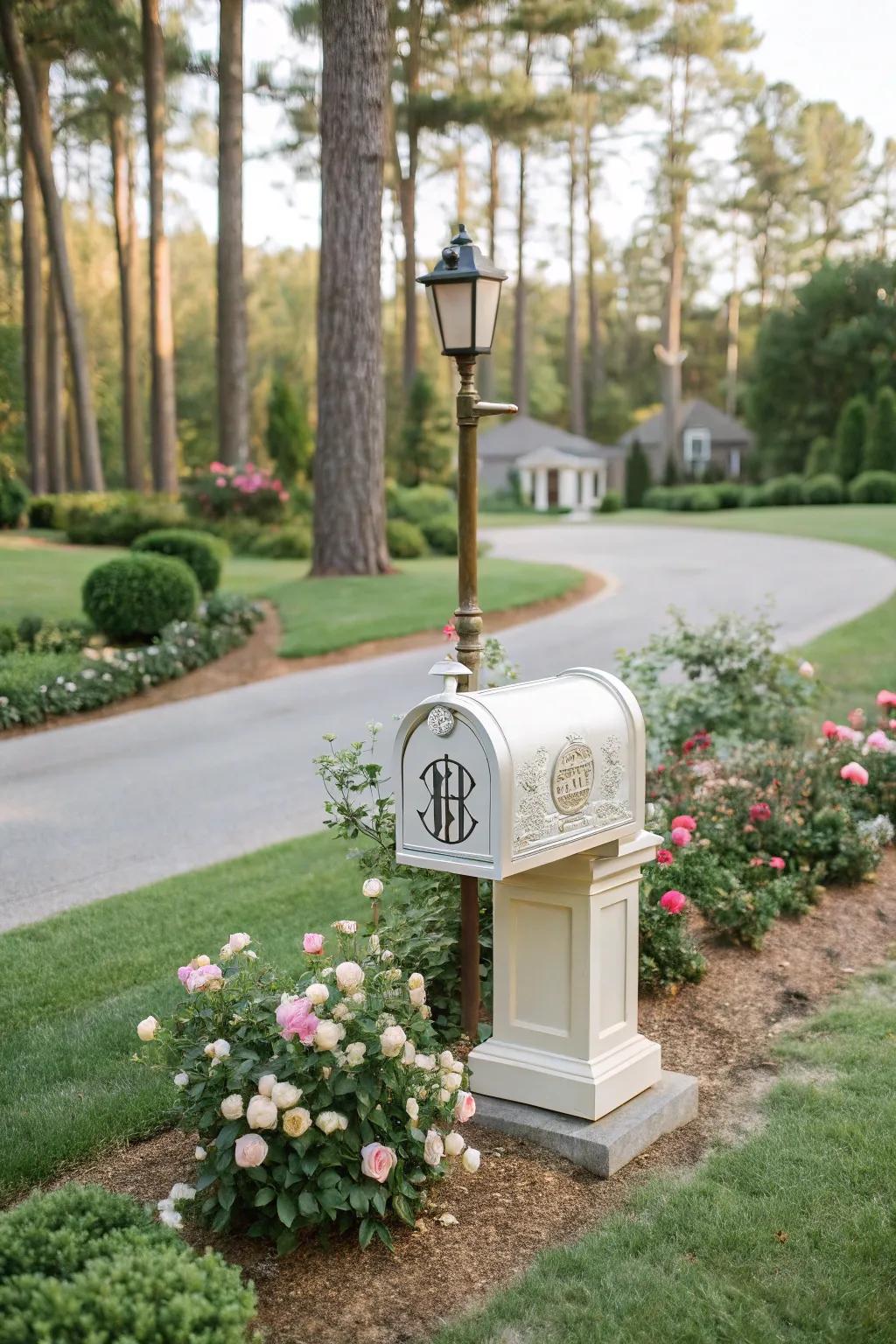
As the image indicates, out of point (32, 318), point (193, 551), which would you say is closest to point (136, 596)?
point (193, 551)

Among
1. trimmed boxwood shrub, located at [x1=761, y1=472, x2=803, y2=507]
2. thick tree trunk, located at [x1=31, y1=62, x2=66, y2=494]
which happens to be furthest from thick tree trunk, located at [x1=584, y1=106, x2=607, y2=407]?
thick tree trunk, located at [x1=31, y1=62, x2=66, y2=494]

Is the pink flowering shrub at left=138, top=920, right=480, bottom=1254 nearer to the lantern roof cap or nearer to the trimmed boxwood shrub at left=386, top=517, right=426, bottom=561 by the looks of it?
the lantern roof cap

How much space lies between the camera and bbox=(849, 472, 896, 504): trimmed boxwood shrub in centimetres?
3516

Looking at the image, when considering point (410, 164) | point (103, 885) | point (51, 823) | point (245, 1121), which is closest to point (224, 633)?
point (51, 823)

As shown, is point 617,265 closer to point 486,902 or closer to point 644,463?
point 644,463

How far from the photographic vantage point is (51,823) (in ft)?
24.4

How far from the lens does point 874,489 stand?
1394 inches

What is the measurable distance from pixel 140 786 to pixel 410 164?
2771 centimetres

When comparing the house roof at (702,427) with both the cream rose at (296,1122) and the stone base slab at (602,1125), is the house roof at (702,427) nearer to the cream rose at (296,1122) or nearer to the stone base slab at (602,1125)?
the stone base slab at (602,1125)

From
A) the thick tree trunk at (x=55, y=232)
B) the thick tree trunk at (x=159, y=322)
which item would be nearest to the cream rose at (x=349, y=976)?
the thick tree trunk at (x=159, y=322)

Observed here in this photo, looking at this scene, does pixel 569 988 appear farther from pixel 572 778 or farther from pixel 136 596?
pixel 136 596

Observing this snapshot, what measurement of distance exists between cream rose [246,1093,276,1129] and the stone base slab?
1.04 meters

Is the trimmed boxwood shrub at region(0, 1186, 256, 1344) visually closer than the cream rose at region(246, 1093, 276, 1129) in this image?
Yes

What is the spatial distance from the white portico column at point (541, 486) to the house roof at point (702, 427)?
5.22 m
